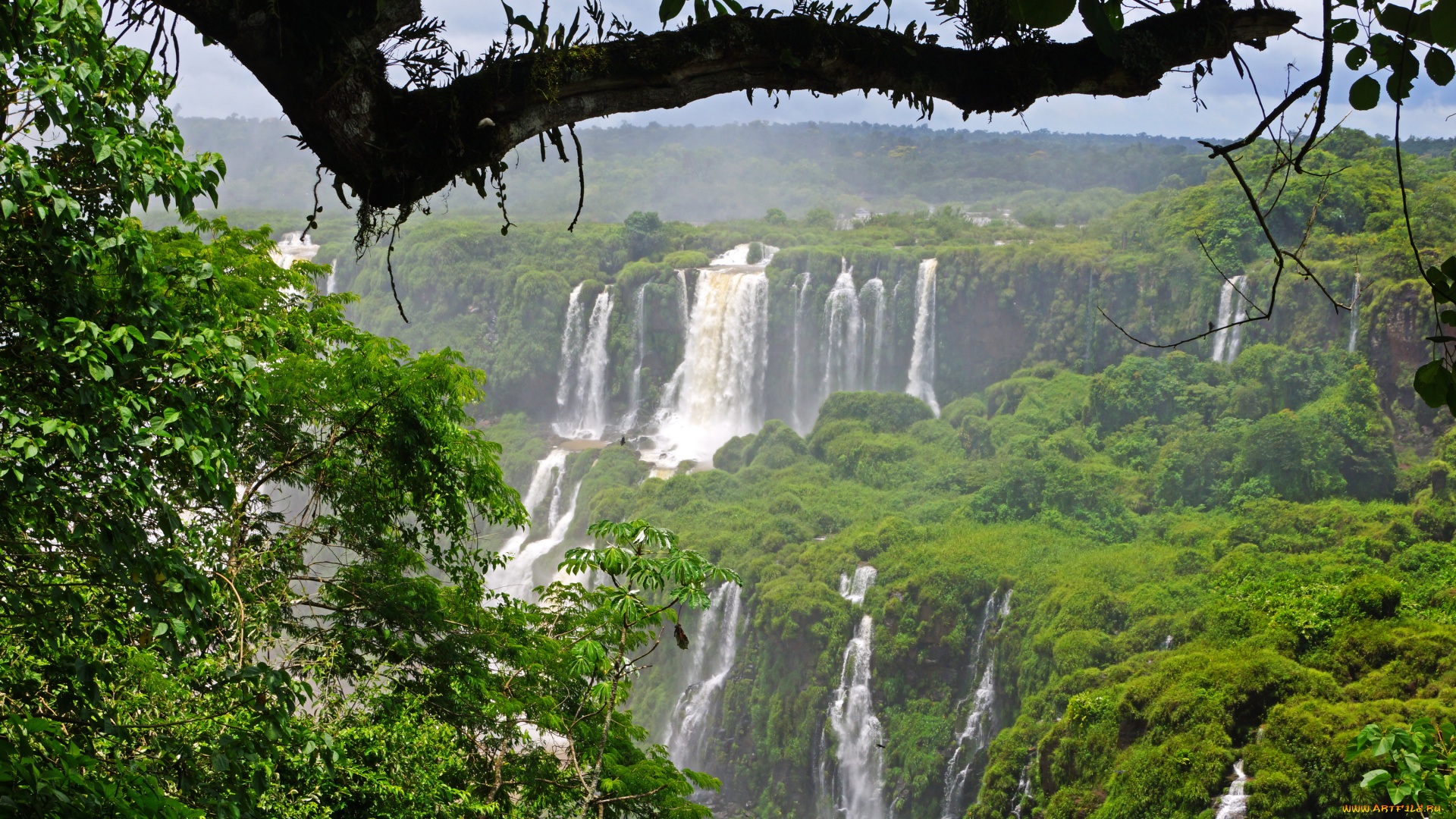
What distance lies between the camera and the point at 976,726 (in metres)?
Result: 16.5

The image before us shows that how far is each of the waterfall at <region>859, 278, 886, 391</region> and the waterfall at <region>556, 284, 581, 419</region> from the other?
944 cm

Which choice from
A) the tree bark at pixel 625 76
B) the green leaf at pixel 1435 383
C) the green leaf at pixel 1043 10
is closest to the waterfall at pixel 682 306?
the tree bark at pixel 625 76

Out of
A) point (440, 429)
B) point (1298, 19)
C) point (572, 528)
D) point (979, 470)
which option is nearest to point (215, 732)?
point (440, 429)

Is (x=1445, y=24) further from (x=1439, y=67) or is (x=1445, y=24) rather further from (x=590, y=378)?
(x=590, y=378)

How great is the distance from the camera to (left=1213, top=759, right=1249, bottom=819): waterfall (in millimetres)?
10164

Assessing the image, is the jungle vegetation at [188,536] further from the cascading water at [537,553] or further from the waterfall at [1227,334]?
the waterfall at [1227,334]

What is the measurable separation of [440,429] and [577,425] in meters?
27.4

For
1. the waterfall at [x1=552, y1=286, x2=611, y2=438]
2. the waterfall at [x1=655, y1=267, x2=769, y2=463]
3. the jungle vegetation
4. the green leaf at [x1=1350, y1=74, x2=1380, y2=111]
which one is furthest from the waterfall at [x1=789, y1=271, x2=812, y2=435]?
the green leaf at [x1=1350, y1=74, x2=1380, y2=111]

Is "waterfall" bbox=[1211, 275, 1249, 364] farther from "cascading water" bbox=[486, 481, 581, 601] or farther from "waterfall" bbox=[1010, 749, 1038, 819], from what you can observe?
"cascading water" bbox=[486, 481, 581, 601]

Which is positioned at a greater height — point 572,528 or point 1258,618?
point 1258,618

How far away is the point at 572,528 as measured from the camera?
Answer: 27234 mm

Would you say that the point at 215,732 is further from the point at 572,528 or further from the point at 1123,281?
the point at 1123,281

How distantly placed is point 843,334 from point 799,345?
145cm

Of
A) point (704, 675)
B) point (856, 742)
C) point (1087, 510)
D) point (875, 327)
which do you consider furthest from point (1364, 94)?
point (875, 327)
